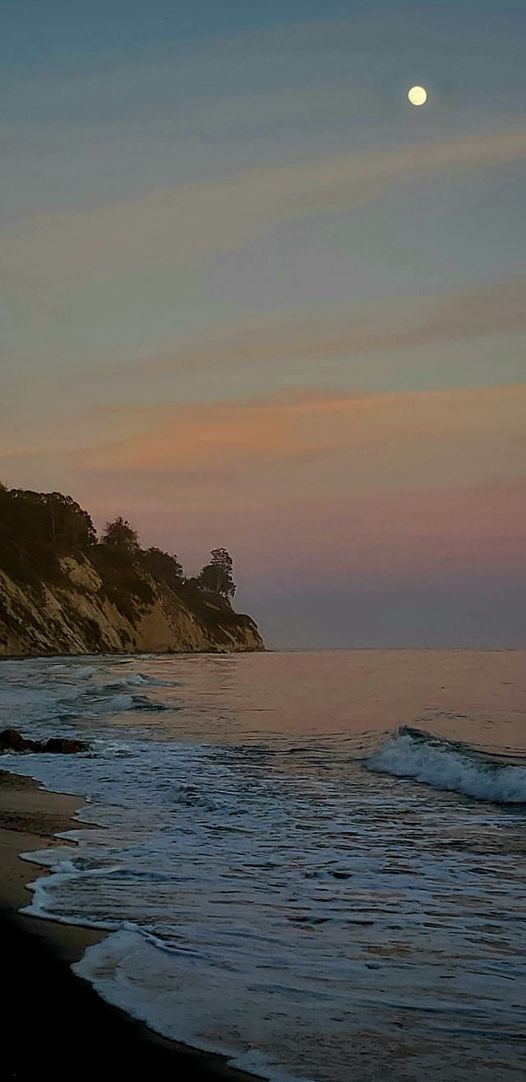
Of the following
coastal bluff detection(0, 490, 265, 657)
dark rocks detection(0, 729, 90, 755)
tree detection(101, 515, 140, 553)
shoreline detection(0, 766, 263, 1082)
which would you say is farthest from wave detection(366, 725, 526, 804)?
tree detection(101, 515, 140, 553)

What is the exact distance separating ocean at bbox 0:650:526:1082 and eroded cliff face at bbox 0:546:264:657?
62121 mm

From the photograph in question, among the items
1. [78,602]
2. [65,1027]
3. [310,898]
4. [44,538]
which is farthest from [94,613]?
[65,1027]

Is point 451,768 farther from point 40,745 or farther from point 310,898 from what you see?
point 310,898

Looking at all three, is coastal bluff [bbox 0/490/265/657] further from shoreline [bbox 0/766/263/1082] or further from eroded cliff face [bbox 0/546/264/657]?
shoreline [bbox 0/766/263/1082]

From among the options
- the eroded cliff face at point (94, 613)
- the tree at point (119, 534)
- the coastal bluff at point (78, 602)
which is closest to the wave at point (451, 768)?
the coastal bluff at point (78, 602)

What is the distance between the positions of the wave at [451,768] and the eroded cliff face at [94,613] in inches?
2371

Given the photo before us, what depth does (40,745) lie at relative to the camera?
2155cm

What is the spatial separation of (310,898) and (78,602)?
3651 inches

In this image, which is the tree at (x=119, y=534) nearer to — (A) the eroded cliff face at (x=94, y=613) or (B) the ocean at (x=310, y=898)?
(A) the eroded cliff face at (x=94, y=613)

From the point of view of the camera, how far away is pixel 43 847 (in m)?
10.8

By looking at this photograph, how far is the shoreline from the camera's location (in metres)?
4.67

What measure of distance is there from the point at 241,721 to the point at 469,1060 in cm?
2522

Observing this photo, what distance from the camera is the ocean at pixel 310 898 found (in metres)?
5.40

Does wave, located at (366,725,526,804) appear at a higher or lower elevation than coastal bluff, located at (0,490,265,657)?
lower
